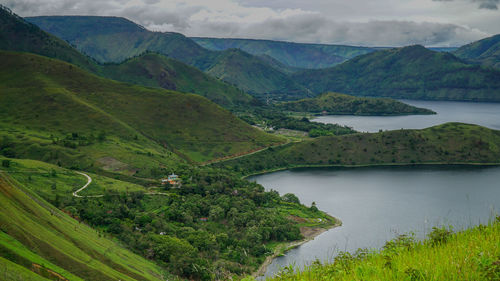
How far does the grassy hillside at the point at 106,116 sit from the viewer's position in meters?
123

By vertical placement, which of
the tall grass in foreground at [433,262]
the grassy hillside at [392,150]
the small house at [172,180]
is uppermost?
the tall grass in foreground at [433,262]

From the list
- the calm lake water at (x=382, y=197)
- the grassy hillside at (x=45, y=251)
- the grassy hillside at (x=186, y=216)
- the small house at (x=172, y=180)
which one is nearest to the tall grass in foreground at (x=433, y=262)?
the grassy hillside at (x=45, y=251)

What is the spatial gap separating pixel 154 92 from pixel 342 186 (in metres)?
97.2

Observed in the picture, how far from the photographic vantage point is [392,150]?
14750 centimetres

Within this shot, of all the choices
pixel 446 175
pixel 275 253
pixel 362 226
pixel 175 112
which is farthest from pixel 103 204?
pixel 446 175

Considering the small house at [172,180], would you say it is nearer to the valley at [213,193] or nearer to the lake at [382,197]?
the valley at [213,193]

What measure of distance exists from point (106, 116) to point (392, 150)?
10672 cm

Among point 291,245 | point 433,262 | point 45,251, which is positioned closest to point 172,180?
point 291,245

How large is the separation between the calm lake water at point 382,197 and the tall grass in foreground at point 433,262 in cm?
5777

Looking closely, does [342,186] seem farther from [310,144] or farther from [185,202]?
[185,202]

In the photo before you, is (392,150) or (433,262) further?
(392,150)

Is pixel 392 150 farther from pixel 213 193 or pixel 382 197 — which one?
pixel 213 193

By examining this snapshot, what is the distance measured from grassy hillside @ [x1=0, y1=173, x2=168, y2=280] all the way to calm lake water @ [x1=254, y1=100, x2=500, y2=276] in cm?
3106

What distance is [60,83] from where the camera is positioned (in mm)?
156125
